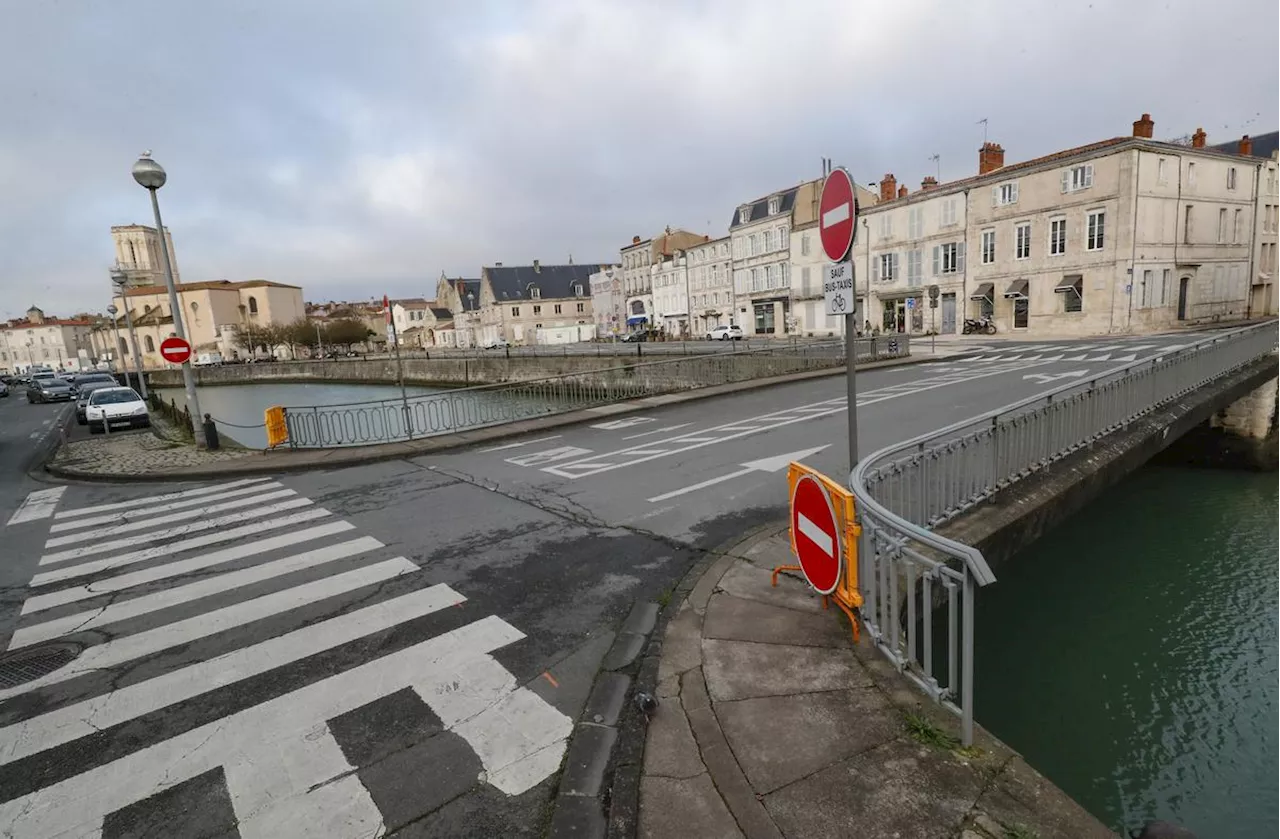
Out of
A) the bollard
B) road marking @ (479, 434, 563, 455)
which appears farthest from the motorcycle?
the bollard

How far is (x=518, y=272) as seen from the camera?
93.9 m

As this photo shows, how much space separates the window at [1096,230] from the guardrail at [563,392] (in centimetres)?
1607

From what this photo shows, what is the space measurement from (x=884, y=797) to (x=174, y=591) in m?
6.66

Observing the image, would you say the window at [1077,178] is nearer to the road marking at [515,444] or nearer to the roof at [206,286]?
the road marking at [515,444]

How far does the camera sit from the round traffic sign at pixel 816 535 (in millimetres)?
4168

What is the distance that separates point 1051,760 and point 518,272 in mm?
94729

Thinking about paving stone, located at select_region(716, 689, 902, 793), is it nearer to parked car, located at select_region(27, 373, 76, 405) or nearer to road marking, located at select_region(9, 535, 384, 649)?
road marking, located at select_region(9, 535, 384, 649)

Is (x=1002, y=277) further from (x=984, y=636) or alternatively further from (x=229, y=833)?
(x=229, y=833)

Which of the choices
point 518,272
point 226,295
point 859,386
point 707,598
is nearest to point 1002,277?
point 859,386

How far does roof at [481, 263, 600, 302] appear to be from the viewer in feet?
299

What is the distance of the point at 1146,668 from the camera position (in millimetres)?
6883

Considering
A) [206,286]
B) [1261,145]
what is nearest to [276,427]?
[1261,145]

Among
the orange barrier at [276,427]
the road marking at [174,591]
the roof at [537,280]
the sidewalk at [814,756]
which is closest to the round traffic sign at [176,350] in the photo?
the orange barrier at [276,427]

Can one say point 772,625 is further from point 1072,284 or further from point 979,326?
point 979,326
